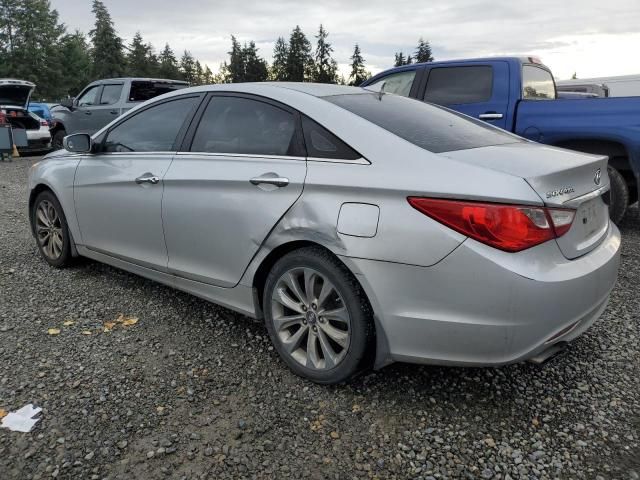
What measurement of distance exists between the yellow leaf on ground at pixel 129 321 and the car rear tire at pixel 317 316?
1112 mm

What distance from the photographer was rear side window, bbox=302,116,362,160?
8.29ft

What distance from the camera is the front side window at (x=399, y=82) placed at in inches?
266

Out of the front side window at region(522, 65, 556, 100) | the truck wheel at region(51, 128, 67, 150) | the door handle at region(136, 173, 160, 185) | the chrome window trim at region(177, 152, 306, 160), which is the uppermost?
the front side window at region(522, 65, 556, 100)

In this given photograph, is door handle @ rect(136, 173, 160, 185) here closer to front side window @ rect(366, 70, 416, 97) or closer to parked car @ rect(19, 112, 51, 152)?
front side window @ rect(366, 70, 416, 97)

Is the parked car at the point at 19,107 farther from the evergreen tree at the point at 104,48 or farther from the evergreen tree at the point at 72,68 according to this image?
the evergreen tree at the point at 104,48

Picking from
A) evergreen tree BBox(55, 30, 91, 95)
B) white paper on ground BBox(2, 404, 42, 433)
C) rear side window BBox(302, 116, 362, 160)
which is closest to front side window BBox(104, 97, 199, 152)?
rear side window BBox(302, 116, 362, 160)

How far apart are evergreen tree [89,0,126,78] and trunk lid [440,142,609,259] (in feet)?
234

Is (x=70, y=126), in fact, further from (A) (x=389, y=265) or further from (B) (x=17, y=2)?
(B) (x=17, y=2)

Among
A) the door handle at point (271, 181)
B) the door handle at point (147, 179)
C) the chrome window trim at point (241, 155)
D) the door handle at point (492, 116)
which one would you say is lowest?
the door handle at point (147, 179)

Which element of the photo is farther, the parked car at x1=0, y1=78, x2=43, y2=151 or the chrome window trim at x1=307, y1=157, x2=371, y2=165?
the parked car at x1=0, y1=78, x2=43, y2=151

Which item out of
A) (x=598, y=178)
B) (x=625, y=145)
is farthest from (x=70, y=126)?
(x=598, y=178)

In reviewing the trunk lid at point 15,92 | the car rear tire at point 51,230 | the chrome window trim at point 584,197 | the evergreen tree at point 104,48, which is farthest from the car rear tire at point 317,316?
the evergreen tree at point 104,48

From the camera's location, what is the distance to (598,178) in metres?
2.60

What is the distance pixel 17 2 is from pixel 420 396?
66607mm
